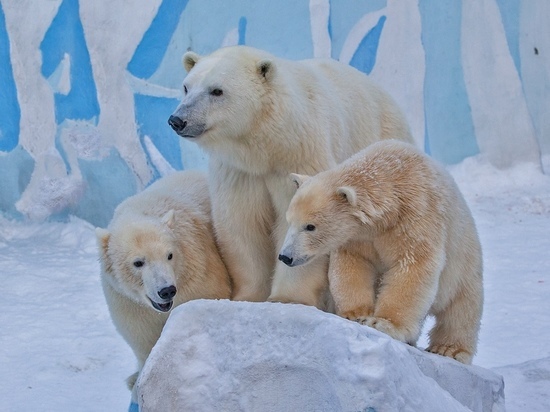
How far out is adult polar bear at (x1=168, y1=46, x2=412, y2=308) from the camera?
3488 mm

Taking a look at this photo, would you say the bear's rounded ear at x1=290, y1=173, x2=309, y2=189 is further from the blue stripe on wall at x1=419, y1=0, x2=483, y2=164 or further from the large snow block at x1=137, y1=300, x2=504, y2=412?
the blue stripe on wall at x1=419, y1=0, x2=483, y2=164

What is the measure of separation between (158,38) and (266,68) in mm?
4109

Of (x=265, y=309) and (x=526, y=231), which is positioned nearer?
(x=265, y=309)

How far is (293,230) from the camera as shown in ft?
10.2

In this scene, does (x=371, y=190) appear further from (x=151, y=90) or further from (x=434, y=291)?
(x=151, y=90)

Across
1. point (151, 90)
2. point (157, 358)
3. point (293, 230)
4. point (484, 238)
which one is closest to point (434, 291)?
point (293, 230)

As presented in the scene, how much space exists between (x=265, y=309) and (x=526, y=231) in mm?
4745

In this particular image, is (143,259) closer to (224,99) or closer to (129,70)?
(224,99)

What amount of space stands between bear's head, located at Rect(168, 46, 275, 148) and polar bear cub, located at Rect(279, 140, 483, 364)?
373mm

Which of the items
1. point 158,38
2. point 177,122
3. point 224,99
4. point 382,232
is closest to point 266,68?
point 224,99

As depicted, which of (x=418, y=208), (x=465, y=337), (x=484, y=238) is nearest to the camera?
(x=418, y=208)

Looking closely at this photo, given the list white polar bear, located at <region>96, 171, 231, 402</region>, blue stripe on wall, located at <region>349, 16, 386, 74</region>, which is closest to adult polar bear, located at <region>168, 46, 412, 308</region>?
white polar bear, located at <region>96, 171, 231, 402</region>

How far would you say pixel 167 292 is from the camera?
3465mm

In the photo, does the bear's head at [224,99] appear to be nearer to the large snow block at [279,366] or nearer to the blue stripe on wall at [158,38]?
the large snow block at [279,366]
